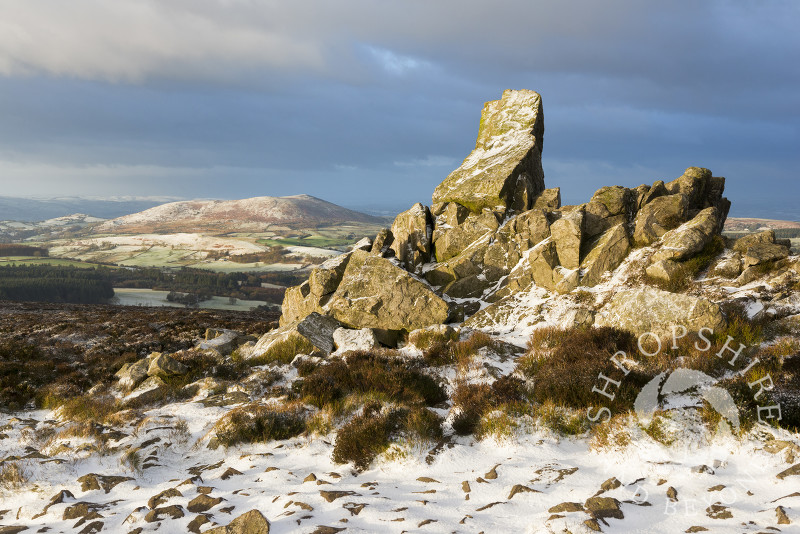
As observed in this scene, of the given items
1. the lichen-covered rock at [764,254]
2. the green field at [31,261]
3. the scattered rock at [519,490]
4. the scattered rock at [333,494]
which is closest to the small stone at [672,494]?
the scattered rock at [519,490]

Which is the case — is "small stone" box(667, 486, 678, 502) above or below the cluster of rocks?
below

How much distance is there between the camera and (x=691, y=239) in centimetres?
1572

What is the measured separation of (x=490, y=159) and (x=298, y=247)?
160897mm

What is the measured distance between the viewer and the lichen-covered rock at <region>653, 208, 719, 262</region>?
15.7 metres

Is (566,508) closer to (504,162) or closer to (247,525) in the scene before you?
(247,525)

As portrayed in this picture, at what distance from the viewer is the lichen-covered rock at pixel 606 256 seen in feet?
55.5

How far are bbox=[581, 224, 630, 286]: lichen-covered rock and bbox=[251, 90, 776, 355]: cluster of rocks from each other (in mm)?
42

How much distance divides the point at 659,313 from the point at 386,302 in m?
10.3

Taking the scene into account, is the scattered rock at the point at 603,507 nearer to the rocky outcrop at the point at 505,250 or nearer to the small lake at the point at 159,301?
the rocky outcrop at the point at 505,250

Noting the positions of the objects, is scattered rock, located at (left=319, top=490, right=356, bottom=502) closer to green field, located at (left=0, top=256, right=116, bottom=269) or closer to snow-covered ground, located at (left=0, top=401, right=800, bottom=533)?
snow-covered ground, located at (left=0, top=401, right=800, bottom=533)

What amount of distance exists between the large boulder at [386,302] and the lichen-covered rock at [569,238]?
564 cm

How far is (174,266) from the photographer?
142 m

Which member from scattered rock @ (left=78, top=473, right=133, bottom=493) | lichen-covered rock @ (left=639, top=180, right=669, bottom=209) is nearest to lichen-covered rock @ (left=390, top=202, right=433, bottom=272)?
lichen-covered rock @ (left=639, top=180, right=669, bottom=209)

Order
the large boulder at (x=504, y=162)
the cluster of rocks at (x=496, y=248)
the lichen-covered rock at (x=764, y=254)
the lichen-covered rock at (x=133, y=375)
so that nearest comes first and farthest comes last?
the lichen-covered rock at (x=133, y=375) < the lichen-covered rock at (x=764, y=254) < the cluster of rocks at (x=496, y=248) < the large boulder at (x=504, y=162)
